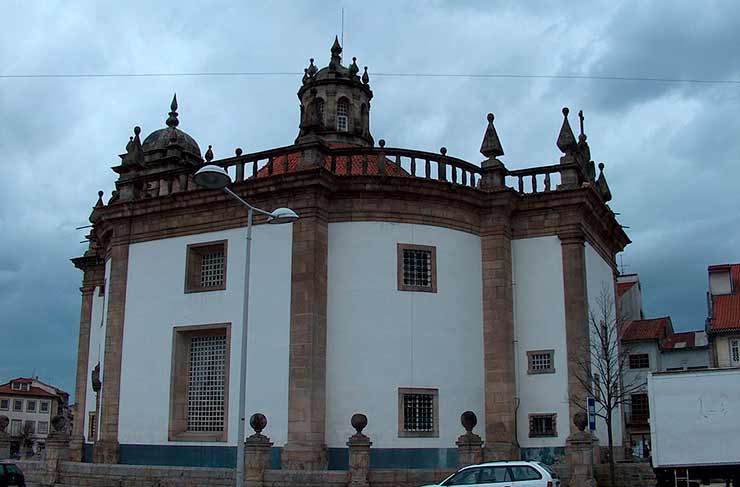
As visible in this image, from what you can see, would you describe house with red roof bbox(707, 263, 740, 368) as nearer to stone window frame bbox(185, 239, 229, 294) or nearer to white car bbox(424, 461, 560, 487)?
stone window frame bbox(185, 239, 229, 294)

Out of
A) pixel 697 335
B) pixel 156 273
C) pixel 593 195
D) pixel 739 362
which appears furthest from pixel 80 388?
pixel 697 335

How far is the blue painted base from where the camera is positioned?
2641cm

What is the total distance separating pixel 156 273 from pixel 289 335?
6223 millimetres

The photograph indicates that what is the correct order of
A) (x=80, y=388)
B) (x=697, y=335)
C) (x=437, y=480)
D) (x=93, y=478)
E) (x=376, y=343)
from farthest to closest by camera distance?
(x=697, y=335) → (x=80, y=388) → (x=376, y=343) → (x=93, y=478) → (x=437, y=480)

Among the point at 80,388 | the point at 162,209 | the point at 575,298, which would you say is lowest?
the point at 80,388

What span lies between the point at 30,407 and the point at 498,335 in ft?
285

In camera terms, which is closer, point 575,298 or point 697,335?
point 575,298

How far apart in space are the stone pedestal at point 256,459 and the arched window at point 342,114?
1833 cm

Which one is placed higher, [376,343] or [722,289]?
[722,289]

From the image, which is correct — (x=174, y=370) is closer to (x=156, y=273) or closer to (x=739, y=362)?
(x=156, y=273)

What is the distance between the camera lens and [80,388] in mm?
35719

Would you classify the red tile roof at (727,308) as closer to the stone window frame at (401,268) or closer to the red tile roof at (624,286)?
the red tile roof at (624,286)

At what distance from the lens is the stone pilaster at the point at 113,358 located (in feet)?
93.0

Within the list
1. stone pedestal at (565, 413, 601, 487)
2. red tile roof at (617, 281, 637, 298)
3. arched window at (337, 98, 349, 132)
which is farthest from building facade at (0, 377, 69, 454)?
stone pedestal at (565, 413, 601, 487)
